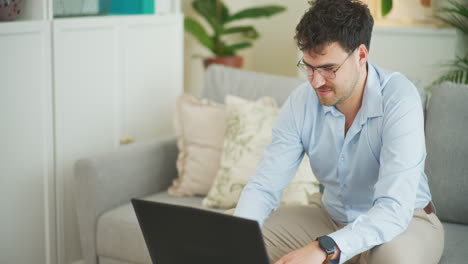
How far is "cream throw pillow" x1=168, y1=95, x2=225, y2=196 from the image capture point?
9.45ft

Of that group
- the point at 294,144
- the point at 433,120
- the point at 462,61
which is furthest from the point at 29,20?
the point at 462,61

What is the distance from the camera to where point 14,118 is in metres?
2.65

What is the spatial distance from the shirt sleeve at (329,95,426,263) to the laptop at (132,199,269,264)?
0.27 meters

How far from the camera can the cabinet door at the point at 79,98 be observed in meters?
2.85

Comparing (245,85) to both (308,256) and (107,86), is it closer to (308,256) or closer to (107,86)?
(107,86)

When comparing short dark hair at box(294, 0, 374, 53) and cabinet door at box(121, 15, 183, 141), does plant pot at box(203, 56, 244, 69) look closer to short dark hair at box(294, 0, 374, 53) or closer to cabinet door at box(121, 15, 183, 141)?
cabinet door at box(121, 15, 183, 141)

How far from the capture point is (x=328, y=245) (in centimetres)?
171

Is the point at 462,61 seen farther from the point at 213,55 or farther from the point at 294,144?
the point at 213,55

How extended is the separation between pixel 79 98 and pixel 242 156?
73 centimetres

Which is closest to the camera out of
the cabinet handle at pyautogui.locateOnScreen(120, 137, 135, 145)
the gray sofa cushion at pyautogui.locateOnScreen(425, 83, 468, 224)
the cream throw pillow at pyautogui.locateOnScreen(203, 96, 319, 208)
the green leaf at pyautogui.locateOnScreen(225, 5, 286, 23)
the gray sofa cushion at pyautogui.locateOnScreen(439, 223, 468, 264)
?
the gray sofa cushion at pyautogui.locateOnScreen(439, 223, 468, 264)

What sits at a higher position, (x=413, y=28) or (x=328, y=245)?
(x=413, y=28)

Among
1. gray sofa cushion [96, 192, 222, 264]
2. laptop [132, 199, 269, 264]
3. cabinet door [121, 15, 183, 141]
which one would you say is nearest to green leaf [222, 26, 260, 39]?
cabinet door [121, 15, 183, 141]

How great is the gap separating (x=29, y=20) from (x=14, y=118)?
1.26ft

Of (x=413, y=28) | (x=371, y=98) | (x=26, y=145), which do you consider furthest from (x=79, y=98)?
(x=413, y=28)
